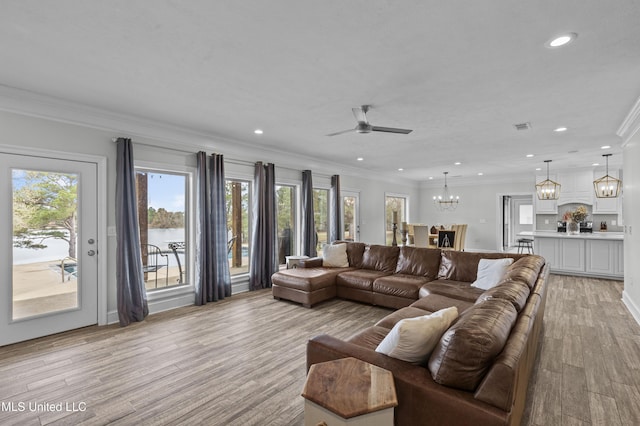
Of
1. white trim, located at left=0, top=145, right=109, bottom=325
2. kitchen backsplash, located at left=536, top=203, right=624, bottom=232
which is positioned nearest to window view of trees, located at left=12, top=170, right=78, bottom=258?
white trim, located at left=0, top=145, right=109, bottom=325

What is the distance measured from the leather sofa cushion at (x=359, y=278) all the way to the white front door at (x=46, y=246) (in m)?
3.31

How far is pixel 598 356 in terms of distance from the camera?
307cm

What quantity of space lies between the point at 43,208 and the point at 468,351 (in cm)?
438

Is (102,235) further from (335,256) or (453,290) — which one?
(453,290)

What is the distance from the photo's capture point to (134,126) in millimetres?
4152

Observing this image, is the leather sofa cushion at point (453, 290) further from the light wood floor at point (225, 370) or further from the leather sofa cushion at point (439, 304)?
the light wood floor at point (225, 370)

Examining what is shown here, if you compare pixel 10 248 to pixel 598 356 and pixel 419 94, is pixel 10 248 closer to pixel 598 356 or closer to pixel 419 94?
pixel 419 94

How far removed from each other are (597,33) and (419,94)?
1.43 meters

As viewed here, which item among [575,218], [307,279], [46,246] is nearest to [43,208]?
[46,246]

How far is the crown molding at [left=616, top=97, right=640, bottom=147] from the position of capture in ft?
12.0

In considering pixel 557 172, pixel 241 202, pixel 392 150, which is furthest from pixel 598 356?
pixel 557 172

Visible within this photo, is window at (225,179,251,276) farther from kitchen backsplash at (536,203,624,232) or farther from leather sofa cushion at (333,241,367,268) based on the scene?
kitchen backsplash at (536,203,624,232)

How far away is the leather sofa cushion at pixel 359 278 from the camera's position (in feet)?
15.6

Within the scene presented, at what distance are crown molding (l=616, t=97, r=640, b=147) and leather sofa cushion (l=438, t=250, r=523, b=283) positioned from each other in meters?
2.07
